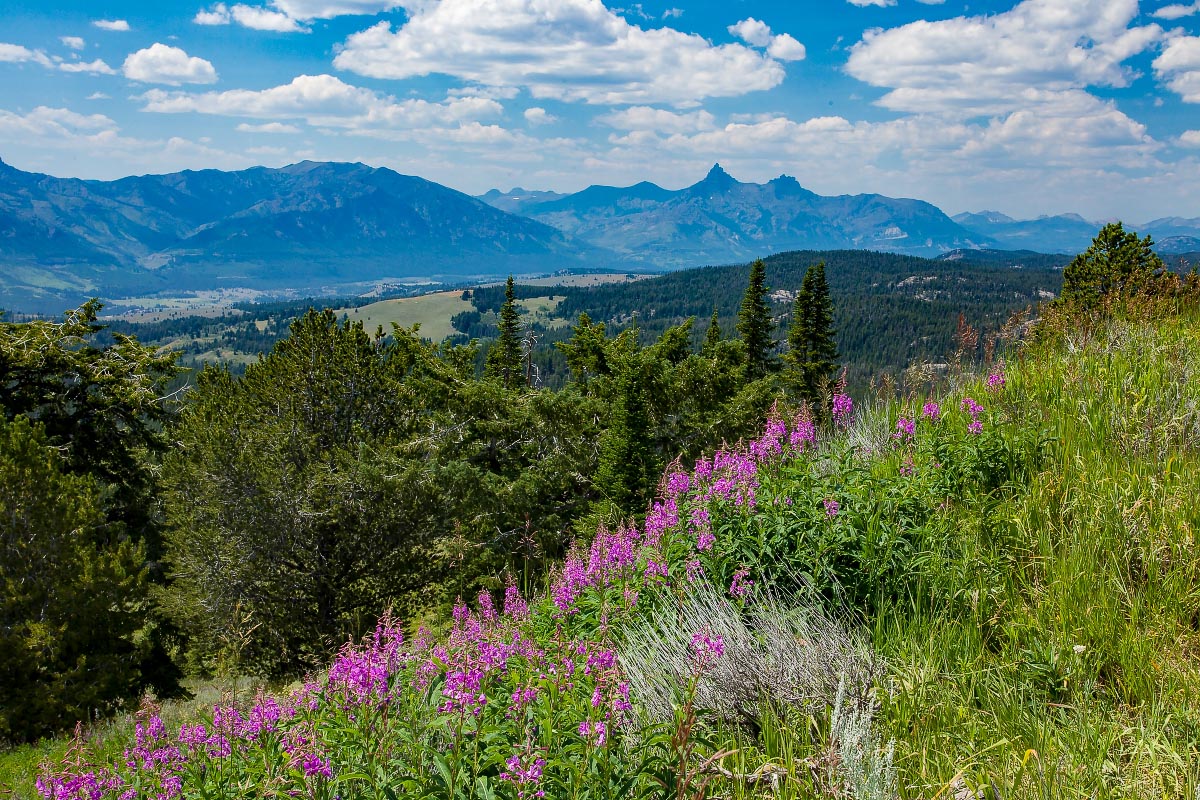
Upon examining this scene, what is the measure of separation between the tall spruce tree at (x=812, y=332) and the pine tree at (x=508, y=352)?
54.9 ft

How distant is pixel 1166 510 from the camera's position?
3.92m

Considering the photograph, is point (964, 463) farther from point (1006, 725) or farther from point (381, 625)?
point (381, 625)

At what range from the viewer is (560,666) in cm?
338

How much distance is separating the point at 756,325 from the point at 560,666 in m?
38.6

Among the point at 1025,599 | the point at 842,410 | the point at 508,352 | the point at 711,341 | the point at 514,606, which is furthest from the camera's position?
the point at 508,352

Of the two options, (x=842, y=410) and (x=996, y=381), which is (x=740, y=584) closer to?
(x=842, y=410)

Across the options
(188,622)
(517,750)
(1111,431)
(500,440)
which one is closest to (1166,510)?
(1111,431)

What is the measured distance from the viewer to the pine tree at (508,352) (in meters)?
37.1

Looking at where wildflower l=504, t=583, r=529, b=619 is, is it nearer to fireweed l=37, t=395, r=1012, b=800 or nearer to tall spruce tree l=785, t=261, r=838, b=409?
fireweed l=37, t=395, r=1012, b=800

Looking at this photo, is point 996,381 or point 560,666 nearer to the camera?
point 560,666

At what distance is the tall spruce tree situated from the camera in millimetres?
41000

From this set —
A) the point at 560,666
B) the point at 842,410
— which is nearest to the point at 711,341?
the point at 842,410

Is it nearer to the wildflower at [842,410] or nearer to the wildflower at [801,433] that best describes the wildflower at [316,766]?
the wildflower at [801,433]

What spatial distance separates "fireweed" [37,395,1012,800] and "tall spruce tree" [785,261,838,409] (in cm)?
3680
